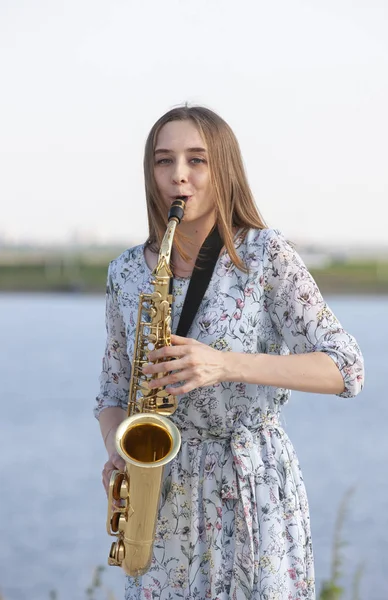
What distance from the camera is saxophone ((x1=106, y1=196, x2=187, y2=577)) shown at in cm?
243

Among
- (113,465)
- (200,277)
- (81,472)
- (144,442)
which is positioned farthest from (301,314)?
(81,472)

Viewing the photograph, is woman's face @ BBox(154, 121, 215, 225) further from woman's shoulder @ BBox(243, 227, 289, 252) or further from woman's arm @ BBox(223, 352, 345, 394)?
woman's arm @ BBox(223, 352, 345, 394)

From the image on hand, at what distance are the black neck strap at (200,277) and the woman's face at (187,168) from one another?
82 millimetres

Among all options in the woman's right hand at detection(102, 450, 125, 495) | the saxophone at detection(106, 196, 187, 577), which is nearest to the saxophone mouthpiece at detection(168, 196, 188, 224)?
the saxophone at detection(106, 196, 187, 577)

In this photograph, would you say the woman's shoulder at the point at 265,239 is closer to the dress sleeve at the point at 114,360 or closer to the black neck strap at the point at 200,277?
the black neck strap at the point at 200,277

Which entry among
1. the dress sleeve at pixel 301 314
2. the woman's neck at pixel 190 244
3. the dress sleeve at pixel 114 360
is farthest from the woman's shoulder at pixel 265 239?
the dress sleeve at pixel 114 360

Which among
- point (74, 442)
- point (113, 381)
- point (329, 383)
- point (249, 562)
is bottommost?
point (249, 562)

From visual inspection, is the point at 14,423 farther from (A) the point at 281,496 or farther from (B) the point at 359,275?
(B) the point at 359,275

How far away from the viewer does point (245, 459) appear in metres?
2.44

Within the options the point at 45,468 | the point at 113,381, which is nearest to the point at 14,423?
the point at 45,468

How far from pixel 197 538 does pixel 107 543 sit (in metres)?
7.40

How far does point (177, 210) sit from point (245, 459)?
661mm

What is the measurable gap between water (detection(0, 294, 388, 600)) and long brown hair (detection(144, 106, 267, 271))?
191 centimetres

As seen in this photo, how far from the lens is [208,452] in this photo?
2496 millimetres
